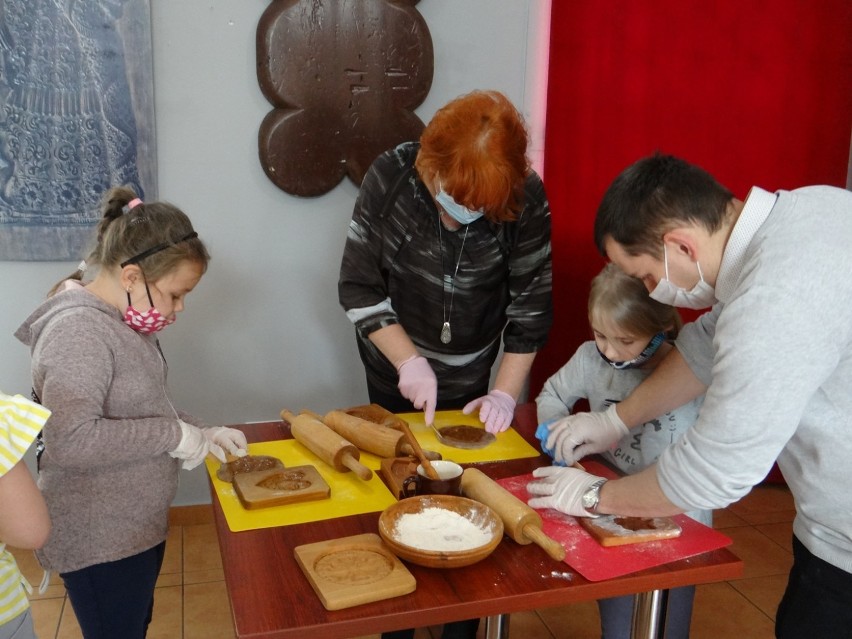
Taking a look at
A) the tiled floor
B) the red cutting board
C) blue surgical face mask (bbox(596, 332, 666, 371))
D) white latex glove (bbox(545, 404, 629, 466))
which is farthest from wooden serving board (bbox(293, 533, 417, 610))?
the tiled floor

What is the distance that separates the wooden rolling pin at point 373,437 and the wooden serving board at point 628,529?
369 mm

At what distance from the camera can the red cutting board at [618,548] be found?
3.90 feet

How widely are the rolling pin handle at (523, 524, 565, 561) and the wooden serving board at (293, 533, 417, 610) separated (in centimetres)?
21

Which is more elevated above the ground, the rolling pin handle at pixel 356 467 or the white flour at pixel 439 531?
the rolling pin handle at pixel 356 467

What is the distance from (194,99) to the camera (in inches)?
99.3

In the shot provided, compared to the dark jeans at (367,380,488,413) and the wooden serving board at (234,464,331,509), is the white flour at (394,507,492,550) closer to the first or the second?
the wooden serving board at (234,464,331,509)

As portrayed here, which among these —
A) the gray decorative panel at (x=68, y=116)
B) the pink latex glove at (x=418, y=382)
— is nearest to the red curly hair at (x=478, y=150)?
the pink latex glove at (x=418, y=382)

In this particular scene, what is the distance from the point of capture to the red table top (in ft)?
3.42

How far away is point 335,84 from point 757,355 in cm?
191

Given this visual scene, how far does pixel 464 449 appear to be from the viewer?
1.64 m

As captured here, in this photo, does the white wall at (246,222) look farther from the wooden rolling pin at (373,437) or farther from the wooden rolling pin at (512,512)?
the wooden rolling pin at (512,512)

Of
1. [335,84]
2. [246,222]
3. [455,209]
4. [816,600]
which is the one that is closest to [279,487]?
[455,209]

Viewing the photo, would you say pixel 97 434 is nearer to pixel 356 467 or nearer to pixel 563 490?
pixel 356 467

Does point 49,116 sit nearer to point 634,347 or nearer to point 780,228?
point 634,347
